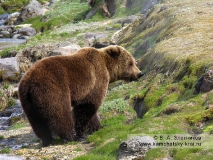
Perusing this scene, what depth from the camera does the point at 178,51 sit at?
60.9 ft

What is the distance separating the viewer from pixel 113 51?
14578 millimetres

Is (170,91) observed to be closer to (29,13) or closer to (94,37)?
(94,37)

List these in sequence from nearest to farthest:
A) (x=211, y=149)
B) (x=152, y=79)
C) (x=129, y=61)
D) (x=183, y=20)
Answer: (x=211, y=149) → (x=129, y=61) → (x=152, y=79) → (x=183, y=20)

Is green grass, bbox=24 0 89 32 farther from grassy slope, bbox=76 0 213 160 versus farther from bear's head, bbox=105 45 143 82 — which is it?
bear's head, bbox=105 45 143 82

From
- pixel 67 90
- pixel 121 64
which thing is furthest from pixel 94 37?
pixel 67 90

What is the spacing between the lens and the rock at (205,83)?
13734 mm

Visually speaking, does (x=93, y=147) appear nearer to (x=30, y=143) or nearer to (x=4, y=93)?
(x=30, y=143)

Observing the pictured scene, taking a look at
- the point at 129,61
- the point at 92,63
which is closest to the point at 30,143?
Answer: the point at 92,63

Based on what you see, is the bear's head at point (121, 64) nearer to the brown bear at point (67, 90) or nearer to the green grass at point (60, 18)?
the brown bear at point (67, 90)

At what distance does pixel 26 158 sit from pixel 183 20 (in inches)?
566

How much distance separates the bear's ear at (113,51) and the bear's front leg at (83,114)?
2.05m

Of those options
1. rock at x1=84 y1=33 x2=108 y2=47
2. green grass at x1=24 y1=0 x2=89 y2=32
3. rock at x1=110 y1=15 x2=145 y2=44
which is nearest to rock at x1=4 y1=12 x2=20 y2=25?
green grass at x1=24 y1=0 x2=89 y2=32

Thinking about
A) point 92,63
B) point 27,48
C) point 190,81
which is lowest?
point 27,48

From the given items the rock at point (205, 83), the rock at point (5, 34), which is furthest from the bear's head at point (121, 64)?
the rock at point (5, 34)
